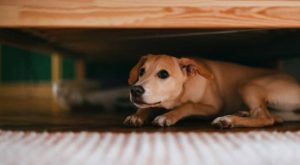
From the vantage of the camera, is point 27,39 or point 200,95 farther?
point 27,39

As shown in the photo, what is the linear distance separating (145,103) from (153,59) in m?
0.20

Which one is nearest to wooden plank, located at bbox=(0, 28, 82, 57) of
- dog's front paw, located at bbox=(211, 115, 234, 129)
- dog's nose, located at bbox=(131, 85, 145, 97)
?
dog's nose, located at bbox=(131, 85, 145, 97)

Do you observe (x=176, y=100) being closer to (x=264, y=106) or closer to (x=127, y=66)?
(x=264, y=106)

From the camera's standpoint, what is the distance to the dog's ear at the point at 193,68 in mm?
1494

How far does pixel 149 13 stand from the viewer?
1.20 meters

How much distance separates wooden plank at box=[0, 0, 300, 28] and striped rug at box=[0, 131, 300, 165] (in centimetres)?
32

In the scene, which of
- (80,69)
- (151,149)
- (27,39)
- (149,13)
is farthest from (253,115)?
(80,69)

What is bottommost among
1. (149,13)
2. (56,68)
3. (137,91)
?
(56,68)

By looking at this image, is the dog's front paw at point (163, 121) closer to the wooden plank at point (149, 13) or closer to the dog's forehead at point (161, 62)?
the dog's forehead at point (161, 62)

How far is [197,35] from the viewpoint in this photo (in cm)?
179

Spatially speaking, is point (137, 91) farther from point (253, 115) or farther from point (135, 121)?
point (253, 115)

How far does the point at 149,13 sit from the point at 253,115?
1.76 ft

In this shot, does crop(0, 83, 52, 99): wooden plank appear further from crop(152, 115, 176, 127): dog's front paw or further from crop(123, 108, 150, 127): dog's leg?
crop(152, 115, 176, 127): dog's front paw

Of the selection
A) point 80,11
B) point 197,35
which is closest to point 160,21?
point 80,11
